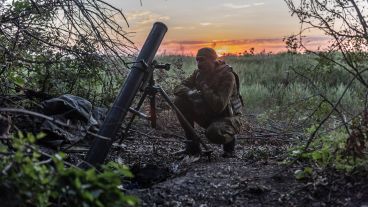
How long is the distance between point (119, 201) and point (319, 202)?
80.9 inches

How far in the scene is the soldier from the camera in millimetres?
6367

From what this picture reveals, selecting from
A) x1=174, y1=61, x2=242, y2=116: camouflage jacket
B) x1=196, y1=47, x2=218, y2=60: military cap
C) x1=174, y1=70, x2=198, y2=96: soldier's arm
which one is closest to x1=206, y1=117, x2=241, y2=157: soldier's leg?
x1=174, y1=61, x2=242, y2=116: camouflage jacket

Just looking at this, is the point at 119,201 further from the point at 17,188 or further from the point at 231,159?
the point at 231,159

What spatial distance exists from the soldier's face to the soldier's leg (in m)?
0.71

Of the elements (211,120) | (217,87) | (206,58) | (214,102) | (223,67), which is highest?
(206,58)

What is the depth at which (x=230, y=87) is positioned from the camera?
251 inches

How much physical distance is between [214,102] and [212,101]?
0.03 meters

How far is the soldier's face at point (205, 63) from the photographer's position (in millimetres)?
6445

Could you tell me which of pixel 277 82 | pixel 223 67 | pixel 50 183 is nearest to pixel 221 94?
pixel 223 67

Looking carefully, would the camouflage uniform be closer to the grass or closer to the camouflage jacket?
the camouflage jacket

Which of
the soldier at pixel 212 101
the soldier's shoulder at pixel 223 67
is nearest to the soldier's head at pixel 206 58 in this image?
the soldier at pixel 212 101

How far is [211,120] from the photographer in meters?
6.70

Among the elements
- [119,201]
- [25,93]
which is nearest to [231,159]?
[25,93]

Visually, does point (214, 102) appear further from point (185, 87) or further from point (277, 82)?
point (277, 82)
